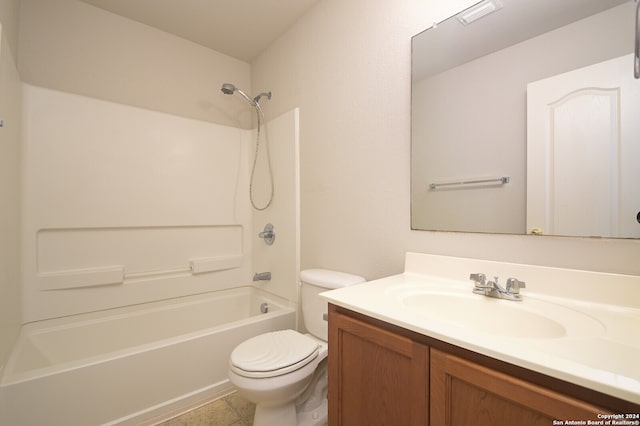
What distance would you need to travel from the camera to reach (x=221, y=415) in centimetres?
150

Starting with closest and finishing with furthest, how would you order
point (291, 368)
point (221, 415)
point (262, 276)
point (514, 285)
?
point (514, 285) < point (291, 368) < point (221, 415) < point (262, 276)

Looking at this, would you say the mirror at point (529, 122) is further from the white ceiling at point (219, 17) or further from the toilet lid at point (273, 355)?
the white ceiling at point (219, 17)

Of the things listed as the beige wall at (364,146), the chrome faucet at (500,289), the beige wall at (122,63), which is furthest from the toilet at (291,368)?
the beige wall at (122,63)

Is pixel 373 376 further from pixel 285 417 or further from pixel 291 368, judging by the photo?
pixel 285 417

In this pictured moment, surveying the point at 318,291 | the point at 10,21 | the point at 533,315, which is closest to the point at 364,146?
the point at 318,291

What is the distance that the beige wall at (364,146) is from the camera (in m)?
1.17

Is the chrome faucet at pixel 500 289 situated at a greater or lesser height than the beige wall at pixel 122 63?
lesser

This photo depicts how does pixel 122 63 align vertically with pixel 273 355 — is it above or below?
above

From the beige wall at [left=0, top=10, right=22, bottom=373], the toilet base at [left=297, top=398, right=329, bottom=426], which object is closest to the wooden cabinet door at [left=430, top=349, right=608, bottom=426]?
the toilet base at [left=297, top=398, right=329, bottom=426]

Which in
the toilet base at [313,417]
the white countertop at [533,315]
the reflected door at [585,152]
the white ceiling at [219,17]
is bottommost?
the toilet base at [313,417]

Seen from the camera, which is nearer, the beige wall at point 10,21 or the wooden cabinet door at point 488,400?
the wooden cabinet door at point 488,400

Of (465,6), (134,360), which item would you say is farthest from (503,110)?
(134,360)

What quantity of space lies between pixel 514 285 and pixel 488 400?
0.49 meters

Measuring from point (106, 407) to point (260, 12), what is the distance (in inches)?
97.5
